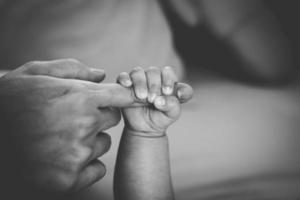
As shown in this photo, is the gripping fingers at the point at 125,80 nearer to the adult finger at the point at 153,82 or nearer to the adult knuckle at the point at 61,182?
the adult finger at the point at 153,82

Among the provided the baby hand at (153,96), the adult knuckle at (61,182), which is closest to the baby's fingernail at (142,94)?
the baby hand at (153,96)

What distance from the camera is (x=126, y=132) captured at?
48 cm

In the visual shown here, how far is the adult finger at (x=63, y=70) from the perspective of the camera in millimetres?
403

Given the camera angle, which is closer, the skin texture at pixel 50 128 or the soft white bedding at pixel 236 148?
the skin texture at pixel 50 128

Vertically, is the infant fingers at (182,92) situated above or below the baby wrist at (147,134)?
above

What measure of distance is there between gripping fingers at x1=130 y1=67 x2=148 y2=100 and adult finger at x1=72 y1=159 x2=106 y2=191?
0.10 metres

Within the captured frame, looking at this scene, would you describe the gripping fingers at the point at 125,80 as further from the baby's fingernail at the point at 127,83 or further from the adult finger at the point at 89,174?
the adult finger at the point at 89,174

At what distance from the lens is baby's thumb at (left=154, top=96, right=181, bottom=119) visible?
16.4 inches

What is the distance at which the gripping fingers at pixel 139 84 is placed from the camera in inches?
16.2

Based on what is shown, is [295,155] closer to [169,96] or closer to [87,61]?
[169,96]

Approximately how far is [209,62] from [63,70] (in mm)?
473

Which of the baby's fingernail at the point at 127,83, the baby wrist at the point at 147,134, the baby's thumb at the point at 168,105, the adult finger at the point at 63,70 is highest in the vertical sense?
the adult finger at the point at 63,70

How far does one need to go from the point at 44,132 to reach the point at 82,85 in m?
0.07

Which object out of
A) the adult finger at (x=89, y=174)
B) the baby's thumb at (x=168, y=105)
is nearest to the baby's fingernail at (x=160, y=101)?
the baby's thumb at (x=168, y=105)
